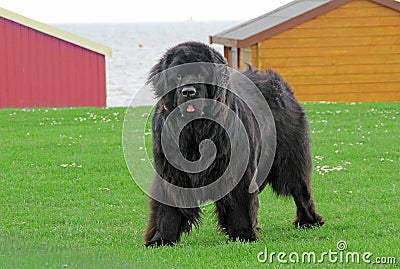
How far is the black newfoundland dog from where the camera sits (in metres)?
5.11

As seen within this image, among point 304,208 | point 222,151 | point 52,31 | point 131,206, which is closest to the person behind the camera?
point 222,151

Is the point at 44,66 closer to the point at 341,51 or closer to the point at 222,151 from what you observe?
the point at 341,51

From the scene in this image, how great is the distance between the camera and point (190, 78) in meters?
5.01

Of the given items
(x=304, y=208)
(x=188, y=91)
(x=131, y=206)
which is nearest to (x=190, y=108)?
(x=188, y=91)

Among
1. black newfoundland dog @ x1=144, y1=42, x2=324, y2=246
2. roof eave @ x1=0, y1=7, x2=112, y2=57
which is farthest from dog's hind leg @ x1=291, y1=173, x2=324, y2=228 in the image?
roof eave @ x1=0, y1=7, x2=112, y2=57

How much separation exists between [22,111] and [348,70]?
28.9 ft

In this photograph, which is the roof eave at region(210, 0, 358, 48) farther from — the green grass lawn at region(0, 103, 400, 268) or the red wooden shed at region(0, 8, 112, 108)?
the green grass lawn at region(0, 103, 400, 268)

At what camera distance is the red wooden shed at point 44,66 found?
749 inches

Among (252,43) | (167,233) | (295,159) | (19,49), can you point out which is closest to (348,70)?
(252,43)

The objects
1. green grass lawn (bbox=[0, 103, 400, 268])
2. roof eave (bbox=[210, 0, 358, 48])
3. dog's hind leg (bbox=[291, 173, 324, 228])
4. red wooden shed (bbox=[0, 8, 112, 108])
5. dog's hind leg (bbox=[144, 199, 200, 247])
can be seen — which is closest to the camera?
green grass lawn (bbox=[0, 103, 400, 268])

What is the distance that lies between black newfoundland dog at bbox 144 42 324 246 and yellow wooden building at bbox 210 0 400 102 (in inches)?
493

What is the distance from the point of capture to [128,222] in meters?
6.77

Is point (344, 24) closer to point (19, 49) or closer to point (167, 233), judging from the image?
point (19, 49)

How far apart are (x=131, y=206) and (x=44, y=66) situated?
1257 centimetres
